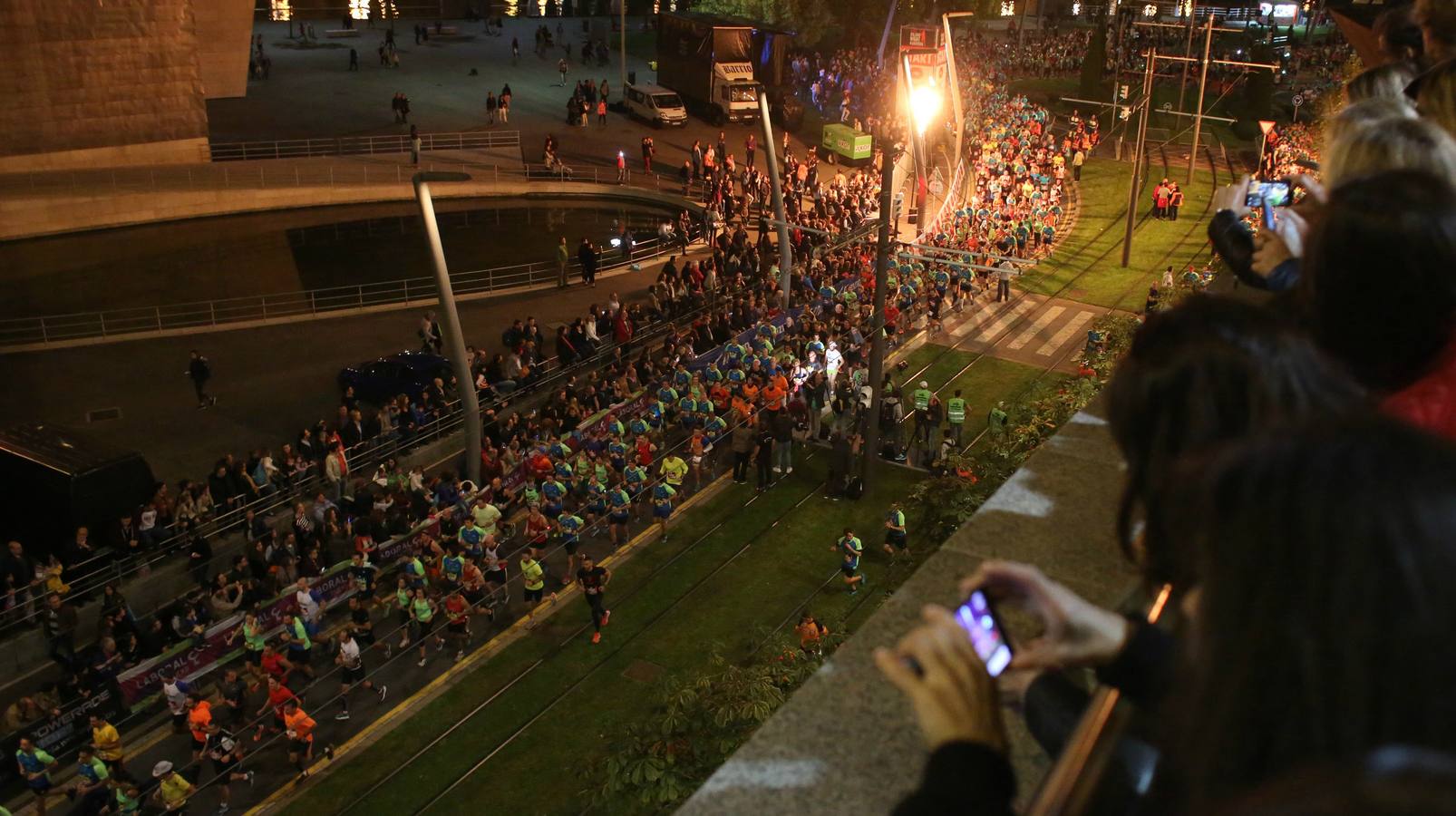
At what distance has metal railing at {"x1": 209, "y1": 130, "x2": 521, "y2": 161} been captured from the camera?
44.6m

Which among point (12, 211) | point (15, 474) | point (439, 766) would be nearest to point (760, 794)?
point (439, 766)

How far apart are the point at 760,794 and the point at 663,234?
35216 millimetres

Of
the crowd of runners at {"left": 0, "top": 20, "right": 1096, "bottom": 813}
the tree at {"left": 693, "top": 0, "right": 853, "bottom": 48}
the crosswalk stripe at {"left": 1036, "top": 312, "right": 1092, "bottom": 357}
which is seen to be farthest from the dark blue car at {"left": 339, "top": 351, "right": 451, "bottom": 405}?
the tree at {"left": 693, "top": 0, "right": 853, "bottom": 48}

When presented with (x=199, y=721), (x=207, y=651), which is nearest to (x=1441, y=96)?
(x=199, y=721)

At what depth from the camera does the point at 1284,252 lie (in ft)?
14.0

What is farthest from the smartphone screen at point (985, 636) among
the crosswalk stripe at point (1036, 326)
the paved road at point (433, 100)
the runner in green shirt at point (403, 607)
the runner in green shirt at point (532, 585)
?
the paved road at point (433, 100)

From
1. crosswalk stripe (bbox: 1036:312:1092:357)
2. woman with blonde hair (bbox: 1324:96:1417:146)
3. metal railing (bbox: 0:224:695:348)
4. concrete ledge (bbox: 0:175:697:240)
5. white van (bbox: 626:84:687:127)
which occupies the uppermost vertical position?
woman with blonde hair (bbox: 1324:96:1417:146)

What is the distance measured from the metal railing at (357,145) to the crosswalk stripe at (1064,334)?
2581 cm

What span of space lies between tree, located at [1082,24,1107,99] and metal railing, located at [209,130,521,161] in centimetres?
2834

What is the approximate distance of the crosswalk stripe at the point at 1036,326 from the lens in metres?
31.2

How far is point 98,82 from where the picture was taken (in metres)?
38.8

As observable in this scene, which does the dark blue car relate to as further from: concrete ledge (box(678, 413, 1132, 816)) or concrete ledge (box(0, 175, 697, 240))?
concrete ledge (box(678, 413, 1132, 816))

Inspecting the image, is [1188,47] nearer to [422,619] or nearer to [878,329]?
[878,329]

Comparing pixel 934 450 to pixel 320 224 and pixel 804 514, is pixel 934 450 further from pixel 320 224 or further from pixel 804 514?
pixel 320 224
